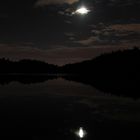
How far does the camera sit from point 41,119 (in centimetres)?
3002

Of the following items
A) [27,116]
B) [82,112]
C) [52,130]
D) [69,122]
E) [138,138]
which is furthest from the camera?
[82,112]

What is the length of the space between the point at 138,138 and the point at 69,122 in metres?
8.17

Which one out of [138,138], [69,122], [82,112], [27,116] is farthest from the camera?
[82,112]

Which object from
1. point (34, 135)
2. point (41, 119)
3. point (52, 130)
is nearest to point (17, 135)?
point (34, 135)

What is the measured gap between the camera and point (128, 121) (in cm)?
2916

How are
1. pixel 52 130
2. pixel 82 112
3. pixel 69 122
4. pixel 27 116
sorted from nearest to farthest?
pixel 52 130 → pixel 69 122 → pixel 27 116 → pixel 82 112

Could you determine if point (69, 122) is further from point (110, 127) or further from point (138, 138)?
point (138, 138)

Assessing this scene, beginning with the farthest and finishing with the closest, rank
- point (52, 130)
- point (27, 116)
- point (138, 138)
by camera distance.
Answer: point (27, 116) < point (52, 130) < point (138, 138)

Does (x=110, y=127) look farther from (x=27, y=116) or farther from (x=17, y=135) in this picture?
(x=27, y=116)

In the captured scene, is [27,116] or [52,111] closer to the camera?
[27,116]

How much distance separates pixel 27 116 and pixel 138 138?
13658 mm

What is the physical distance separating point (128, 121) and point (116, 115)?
3.71 meters

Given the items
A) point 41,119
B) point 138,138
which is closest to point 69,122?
point 41,119

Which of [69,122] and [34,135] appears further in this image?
[69,122]
